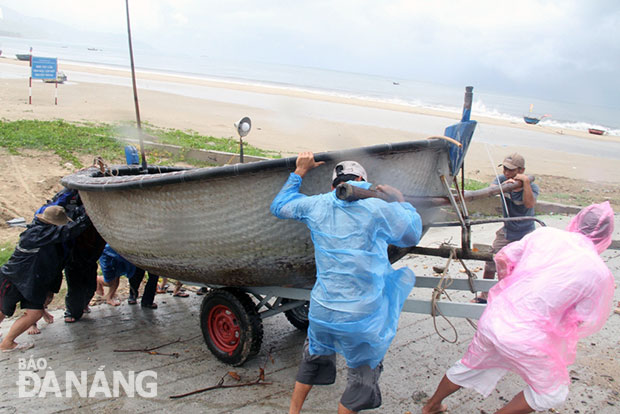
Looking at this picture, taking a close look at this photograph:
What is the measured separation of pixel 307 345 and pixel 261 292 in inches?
28.8

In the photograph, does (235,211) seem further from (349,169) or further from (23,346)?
(23,346)

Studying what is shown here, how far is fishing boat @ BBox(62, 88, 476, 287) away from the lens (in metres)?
2.75

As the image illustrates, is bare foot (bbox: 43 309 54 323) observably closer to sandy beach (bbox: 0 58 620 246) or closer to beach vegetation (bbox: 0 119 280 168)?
sandy beach (bbox: 0 58 620 246)

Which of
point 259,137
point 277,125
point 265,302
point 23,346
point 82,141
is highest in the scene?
point 277,125

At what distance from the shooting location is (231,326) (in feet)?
11.1

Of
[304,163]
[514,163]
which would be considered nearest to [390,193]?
[304,163]

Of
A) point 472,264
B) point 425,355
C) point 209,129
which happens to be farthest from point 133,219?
point 209,129

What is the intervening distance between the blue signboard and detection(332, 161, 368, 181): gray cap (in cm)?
1755

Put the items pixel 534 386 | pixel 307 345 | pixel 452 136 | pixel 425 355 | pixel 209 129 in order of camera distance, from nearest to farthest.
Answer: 1. pixel 534 386
2. pixel 307 345
3. pixel 452 136
4. pixel 425 355
5. pixel 209 129

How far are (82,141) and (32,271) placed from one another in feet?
22.8

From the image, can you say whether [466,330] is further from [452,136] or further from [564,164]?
[564,164]

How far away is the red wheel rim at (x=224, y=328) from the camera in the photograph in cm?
335

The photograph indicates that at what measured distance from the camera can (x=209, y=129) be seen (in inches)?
591

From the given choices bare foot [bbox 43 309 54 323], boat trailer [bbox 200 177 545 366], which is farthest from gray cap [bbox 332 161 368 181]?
bare foot [bbox 43 309 54 323]
